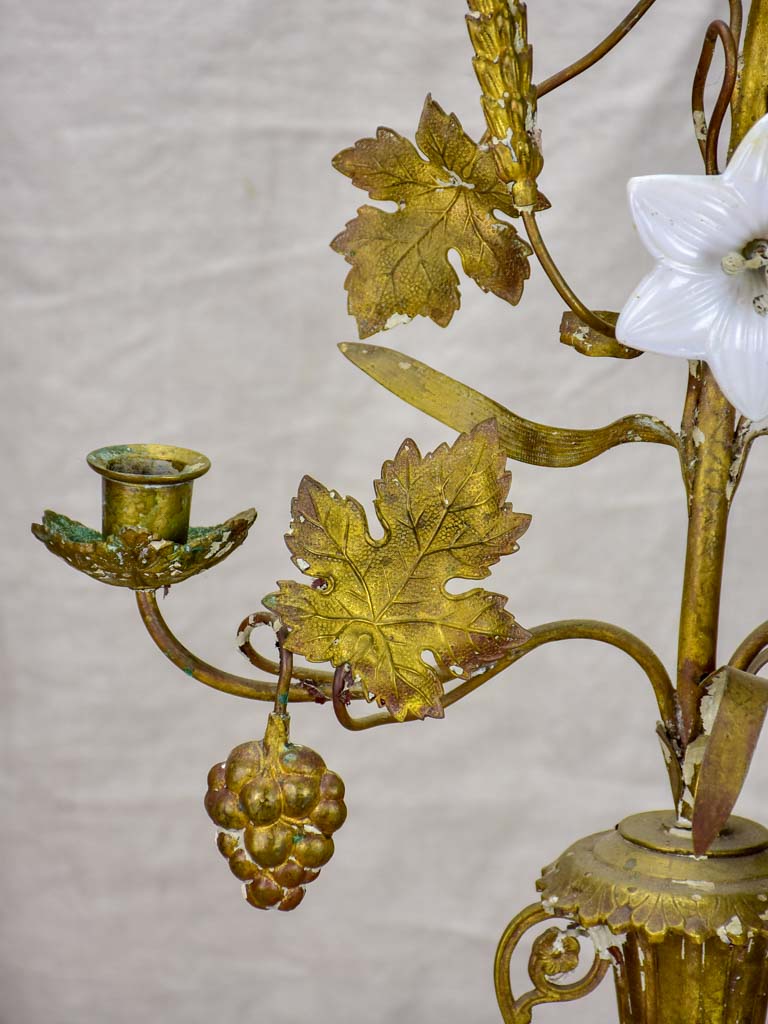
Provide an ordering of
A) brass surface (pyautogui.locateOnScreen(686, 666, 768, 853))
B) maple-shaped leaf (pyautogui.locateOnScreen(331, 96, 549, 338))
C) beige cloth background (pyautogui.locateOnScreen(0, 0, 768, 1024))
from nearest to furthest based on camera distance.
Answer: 1. brass surface (pyautogui.locateOnScreen(686, 666, 768, 853))
2. maple-shaped leaf (pyautogui.locateOnScreen(331, 96, 549, 338))
3. beige cloth background (pyautogui.locateOnScreen(0, 0, 768, 1024))

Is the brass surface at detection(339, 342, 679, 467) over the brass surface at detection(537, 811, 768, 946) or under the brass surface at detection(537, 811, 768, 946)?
over

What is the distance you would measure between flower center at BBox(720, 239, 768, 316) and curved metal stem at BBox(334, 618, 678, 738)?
0.52 feet

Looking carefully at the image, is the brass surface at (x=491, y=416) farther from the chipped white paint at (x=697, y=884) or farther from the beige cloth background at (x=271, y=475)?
the beige cloth background at (x=271, y=475)

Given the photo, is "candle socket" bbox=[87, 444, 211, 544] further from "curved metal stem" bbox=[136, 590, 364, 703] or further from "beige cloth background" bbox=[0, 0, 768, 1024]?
"beige cloth background" bbox=[0, 0, 768, 1024]

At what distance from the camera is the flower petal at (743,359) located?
1.97ft

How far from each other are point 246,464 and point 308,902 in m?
0.37

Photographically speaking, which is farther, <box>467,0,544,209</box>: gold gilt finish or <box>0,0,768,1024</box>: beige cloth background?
<box>0,0,768,1024</box>: beige cloth background

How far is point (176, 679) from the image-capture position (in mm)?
1223

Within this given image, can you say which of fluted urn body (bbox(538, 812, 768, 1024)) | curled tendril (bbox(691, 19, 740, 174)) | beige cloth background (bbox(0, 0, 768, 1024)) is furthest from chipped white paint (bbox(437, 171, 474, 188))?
beige cloth background (bbox(0, 0, 768, 1024))

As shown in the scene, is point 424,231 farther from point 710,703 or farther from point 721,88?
point 710,703

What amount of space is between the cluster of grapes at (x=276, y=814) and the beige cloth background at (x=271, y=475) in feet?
1.82

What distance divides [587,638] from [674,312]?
0.16 metres

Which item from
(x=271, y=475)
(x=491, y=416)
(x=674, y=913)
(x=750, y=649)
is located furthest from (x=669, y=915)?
(x=271, y=475)

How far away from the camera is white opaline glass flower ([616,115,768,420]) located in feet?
1.96
